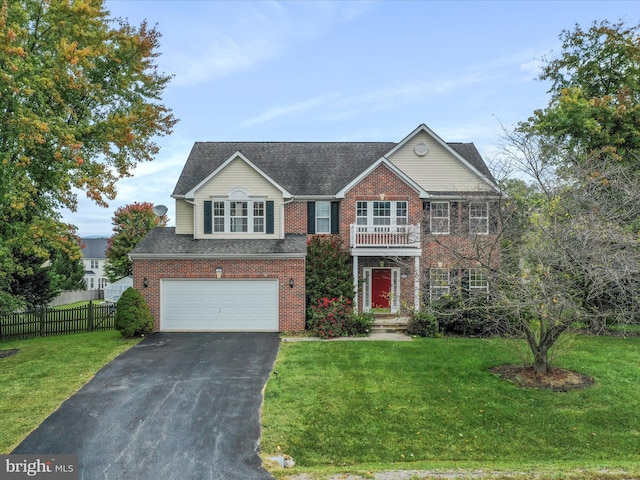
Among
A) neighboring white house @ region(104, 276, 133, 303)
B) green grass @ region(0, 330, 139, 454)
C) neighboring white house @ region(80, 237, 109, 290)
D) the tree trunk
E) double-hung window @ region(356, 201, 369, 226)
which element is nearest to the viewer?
green grass @ region(0, 330, 139, 454)

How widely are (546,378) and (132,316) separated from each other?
14698 mm

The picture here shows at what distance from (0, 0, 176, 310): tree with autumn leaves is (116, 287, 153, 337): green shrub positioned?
2782 mm

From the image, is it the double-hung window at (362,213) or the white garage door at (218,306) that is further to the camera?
the double-hung window at (362,213)

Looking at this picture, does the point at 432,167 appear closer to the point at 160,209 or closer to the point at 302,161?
the point at 302,161

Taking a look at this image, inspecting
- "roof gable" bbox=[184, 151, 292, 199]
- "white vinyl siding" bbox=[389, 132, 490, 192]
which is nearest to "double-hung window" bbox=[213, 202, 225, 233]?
"roof gable" bbox=[184, 151, 292, 199]

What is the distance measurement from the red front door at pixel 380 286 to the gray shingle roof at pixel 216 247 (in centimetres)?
400

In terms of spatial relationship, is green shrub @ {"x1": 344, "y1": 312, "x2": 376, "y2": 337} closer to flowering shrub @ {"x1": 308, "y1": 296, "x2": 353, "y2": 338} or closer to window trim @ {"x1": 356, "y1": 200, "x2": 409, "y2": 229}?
flowering shrub @ {"x1": 308, "y1": 296, "x2": 353, "y2": 338}

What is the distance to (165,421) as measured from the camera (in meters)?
9.04

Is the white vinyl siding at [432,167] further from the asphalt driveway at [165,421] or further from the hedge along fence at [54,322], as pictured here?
the hedge along fence at [54,322]

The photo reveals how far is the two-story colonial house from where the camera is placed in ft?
58.9

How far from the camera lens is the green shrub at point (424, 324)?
55.7ft

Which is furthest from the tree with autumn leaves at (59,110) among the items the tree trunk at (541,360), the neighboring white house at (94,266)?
the neighboring white house at (94,266)

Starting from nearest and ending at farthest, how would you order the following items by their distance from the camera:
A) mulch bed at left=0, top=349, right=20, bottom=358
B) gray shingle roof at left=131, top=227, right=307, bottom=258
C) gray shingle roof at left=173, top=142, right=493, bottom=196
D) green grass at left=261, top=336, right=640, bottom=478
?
green grass at left=261, top=336, right=640, bottom=478 < mulch bed at left=0, top=349, right=20, bottom=358 < gray shingle roof at left=131, top=227, right=307, bottom=258 < gray shingle roof at left=173, top=142, right=493, bottom=196

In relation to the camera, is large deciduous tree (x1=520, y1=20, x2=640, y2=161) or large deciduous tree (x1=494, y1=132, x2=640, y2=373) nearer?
large deciduous tree (x1=494, y1=132, x2=640, y2=373)
